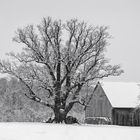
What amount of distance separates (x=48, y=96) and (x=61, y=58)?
4721 millimetres

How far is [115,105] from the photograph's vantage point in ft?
146

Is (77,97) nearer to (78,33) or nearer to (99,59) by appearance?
(99,59)

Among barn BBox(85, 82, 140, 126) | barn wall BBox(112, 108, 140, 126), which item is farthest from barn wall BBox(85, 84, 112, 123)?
barn wall BBox(112, 108, 140, 126)

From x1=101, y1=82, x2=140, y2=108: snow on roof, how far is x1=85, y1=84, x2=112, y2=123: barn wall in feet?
3.19

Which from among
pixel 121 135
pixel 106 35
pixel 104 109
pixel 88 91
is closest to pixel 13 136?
pixel 121 135

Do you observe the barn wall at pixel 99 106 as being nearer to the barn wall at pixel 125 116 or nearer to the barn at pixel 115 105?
the barn at pixel 115 105

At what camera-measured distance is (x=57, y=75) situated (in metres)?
36.5

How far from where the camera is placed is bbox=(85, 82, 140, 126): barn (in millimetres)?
44925

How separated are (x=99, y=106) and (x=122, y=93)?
4304 millimetres

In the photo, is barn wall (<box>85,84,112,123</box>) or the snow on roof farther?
barn wall (<box>85,84,112,123</box>)

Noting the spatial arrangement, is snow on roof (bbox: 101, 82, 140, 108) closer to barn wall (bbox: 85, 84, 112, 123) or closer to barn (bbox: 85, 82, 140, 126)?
barn (bbox: 85, 82, 140, 126)

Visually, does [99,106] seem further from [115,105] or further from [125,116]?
[125,116]

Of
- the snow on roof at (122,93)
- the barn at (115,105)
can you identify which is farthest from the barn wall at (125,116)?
the snow on roof at (122,93)

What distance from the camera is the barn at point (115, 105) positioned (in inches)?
1769
